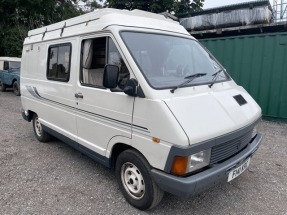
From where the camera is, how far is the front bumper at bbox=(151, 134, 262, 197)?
2.50 meters

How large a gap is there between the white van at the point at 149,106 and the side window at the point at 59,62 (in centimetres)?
2

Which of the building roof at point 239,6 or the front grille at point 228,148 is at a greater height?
the building roof at point 239,6

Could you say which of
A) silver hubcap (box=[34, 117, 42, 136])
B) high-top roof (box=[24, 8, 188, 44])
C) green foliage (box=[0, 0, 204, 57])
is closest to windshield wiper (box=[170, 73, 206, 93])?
high-top roof (box=[24, 8, 188, 44])

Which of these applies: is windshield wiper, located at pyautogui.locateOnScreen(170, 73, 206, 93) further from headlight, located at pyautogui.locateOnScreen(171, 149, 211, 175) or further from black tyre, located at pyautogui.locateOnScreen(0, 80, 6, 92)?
black tyre, located at pyautogui.locateOnScreen(0, 80, 6, 92)

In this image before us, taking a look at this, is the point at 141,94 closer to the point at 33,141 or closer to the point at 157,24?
the point at 157,24

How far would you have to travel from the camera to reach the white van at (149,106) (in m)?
2.58

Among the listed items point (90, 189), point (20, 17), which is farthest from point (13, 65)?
point (90, 189)

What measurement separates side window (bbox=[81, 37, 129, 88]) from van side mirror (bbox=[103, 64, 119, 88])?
0.20 m

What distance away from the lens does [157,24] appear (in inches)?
140

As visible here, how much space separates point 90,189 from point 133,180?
86cm

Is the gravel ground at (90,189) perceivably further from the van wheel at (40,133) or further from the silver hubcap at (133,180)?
the van wheel at (40,133)

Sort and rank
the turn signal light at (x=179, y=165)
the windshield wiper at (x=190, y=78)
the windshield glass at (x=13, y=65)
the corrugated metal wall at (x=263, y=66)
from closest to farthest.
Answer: the turn signal light at (x=179, y=165) < the windshield wiper at (x=190, y=78) < the corrugated metal wall at (x=263, y=66) < the windshield glass at (x=13, y=65)

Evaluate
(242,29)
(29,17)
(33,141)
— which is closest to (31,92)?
(33,141)

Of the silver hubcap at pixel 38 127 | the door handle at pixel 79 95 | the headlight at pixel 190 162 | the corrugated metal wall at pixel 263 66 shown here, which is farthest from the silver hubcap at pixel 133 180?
the corrugated metal wall at pixel 263 66
